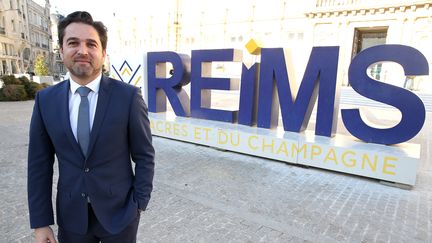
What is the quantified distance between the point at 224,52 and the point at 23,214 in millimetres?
4990

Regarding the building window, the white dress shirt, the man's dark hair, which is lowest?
Result: the white dress shirt

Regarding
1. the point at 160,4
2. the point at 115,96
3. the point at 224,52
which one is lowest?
the point at 115,96

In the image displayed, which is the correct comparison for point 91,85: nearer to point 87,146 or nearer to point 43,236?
point 87,146

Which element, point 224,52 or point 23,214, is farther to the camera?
point 224,52

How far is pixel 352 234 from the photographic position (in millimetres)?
3209

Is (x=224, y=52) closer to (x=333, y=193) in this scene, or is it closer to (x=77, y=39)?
(x=333, y=193)

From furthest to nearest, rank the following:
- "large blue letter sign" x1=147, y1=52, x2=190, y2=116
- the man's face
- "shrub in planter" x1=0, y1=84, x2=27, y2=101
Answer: "shrub in planter" x1=0, y1=84, x2=27, y2=101 → "large blue letter sign" x1=147, y1=52, x2=190, y2=116 → the man's face

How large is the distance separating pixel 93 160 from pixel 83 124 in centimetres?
22

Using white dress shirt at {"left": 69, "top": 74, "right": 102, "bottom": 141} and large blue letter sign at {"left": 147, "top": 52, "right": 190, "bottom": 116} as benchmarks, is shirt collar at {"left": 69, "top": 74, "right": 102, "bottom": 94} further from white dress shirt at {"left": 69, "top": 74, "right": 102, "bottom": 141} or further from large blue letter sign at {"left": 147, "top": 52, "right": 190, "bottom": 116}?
large blue letter sign at {"left": 147, "top": 52, "right": 190, "bottom": 116}

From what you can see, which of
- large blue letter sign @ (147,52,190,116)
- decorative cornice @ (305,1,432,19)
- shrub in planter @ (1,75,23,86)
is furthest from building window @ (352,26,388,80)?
shrub in planter @ (1,75,23,86)

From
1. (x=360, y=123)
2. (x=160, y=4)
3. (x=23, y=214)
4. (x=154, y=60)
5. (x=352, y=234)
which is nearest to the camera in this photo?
(x=352, y=234)

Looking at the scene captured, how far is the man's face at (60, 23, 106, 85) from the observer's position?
1.52m

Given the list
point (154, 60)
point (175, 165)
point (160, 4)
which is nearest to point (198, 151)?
point (175, 165)

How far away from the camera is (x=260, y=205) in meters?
3.87
